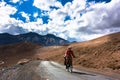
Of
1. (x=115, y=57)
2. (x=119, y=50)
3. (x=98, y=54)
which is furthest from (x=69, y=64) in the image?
(x=98, y=54)

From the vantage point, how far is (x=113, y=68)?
33750 millimetres

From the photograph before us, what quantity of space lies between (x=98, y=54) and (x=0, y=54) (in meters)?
103

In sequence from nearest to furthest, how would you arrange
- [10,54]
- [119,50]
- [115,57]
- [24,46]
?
[115,57]
[119,50]
[10,54]
[24,46]

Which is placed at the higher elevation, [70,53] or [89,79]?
→ [70,53]

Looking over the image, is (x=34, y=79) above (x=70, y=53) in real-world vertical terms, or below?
below

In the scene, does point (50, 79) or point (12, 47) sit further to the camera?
point (12, 47)

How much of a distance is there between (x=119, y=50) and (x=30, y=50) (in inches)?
4075

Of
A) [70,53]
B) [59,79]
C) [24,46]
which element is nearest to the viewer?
[59,79]

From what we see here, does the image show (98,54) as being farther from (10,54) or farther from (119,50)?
(10,54)

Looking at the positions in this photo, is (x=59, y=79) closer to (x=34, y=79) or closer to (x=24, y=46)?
(x=34, y=79)

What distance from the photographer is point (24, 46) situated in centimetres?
15262

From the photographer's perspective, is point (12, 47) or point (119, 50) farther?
point (12, 47)

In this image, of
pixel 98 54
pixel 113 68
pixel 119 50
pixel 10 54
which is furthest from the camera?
pixel 10 54

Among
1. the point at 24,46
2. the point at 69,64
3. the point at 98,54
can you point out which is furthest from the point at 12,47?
the point at 69,64
